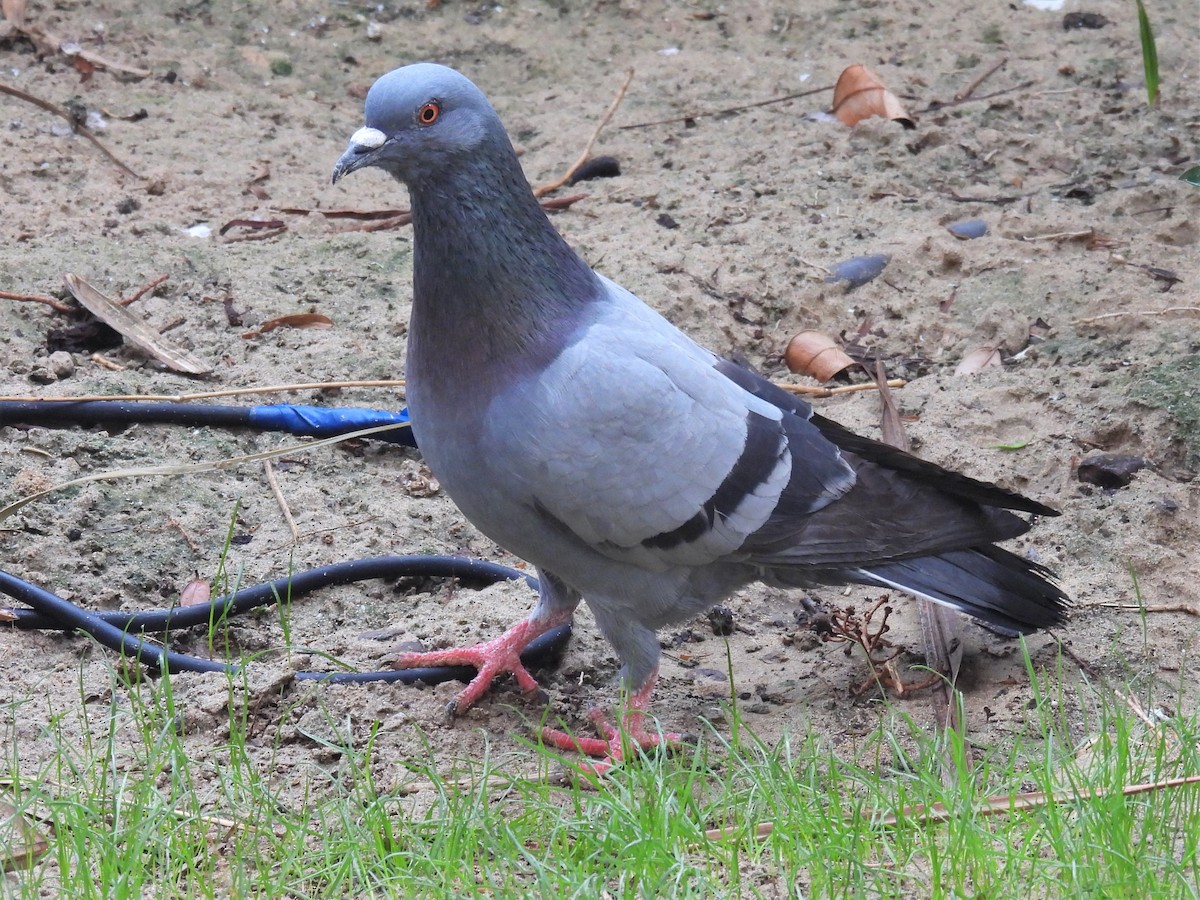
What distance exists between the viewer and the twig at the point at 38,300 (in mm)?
4785

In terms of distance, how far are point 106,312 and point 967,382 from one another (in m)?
3.07

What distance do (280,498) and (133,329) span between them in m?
1.06

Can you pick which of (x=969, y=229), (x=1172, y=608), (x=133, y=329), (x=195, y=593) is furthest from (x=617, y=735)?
(x=969, y=229)

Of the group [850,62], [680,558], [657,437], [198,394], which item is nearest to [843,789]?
[680,558]

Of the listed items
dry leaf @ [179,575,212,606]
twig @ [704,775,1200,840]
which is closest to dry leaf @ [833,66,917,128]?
dry leaf @ [179,575,212,606]

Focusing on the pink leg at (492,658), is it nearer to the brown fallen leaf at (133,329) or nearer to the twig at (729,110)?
the brown fallen leaf at (133,329)

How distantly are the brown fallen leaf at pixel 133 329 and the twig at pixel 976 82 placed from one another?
386 cm

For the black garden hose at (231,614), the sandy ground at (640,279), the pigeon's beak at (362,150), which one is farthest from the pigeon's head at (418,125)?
the sandy ground at (640,279)

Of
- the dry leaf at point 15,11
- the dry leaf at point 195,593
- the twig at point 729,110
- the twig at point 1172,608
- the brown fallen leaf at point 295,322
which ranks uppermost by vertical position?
the dry leaf at point 15,11

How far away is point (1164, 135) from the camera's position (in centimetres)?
598

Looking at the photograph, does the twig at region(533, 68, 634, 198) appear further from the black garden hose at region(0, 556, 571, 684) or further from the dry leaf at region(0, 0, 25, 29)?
the dry leaf at region(0, 0, 25, 29)

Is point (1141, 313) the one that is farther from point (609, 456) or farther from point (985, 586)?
point (609, 456)

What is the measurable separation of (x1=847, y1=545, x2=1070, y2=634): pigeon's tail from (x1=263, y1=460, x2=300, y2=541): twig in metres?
1.70

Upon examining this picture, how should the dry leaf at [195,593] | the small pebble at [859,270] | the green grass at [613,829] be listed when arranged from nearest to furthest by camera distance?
1. the green grass at [613,829]
2. the dry leaf at [195,593]
3. the small pebble at [859,270]
